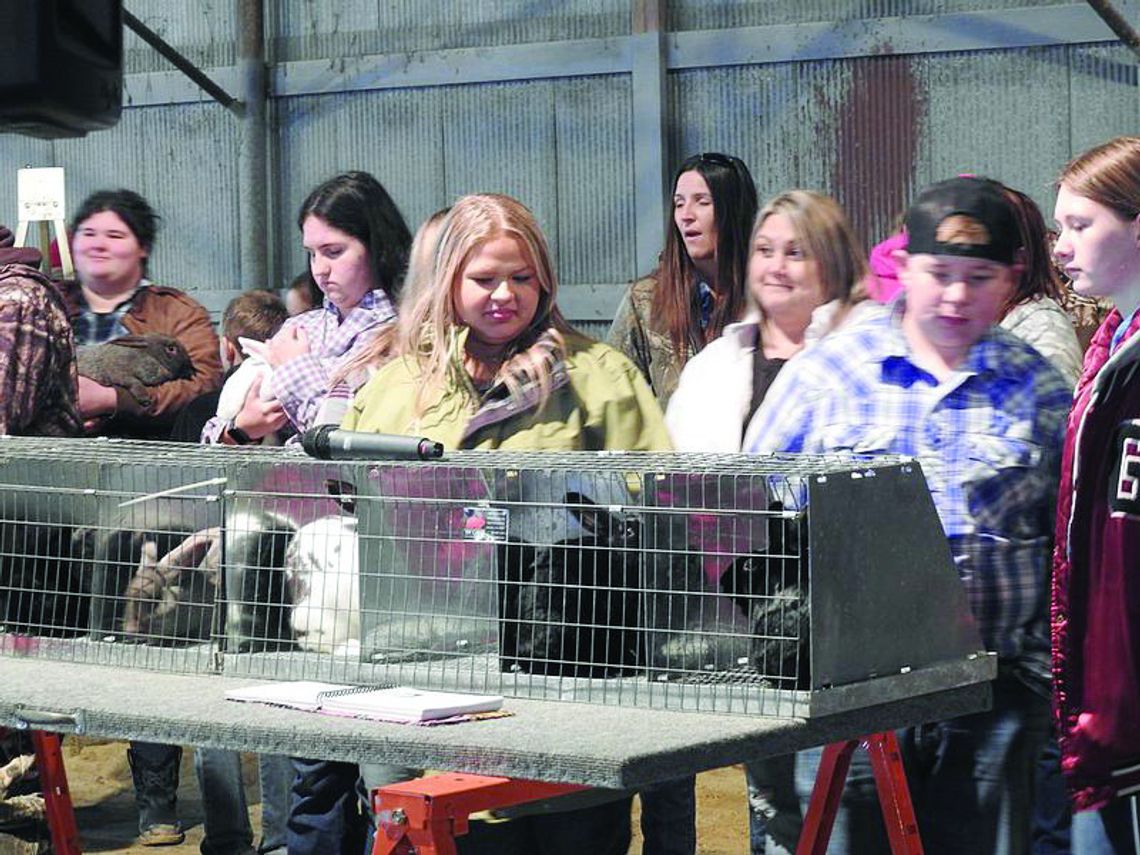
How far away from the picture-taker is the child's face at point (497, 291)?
3.93 m

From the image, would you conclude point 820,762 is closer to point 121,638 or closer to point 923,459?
point 923,459

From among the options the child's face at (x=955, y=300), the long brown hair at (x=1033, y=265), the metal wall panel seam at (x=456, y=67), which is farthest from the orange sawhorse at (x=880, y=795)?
the metal wall panel seam at (x=456, y=67)

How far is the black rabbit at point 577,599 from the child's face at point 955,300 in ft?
2.37

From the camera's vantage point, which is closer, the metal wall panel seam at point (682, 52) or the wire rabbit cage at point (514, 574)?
the wire rabbit cage at point (514, 574)

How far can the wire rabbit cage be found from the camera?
3.03 metres

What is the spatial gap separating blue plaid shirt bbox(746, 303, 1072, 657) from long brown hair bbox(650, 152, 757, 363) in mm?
1920

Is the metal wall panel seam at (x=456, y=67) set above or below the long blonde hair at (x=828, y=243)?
above

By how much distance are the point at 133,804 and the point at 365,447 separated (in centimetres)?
336

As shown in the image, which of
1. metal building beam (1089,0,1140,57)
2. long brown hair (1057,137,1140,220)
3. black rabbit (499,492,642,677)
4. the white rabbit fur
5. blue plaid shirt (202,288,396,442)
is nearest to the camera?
black rabbit (499,492,642,677)

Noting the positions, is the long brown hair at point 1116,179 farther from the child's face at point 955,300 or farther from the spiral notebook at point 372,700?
the spiral notebook at point 372,700

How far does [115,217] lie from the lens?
6160mm

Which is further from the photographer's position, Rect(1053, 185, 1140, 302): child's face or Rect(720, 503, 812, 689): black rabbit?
Rect(1053, 185, 1140, 302): child's face

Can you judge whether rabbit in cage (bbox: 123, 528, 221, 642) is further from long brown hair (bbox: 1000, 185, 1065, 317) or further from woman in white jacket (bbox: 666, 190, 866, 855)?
long brown hair (bbox: 1000, 185, 1065, 317)

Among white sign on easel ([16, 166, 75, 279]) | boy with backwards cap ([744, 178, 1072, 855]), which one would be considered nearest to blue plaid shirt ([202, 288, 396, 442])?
boy with backwards cap ([744, 178, 1072, 855])
